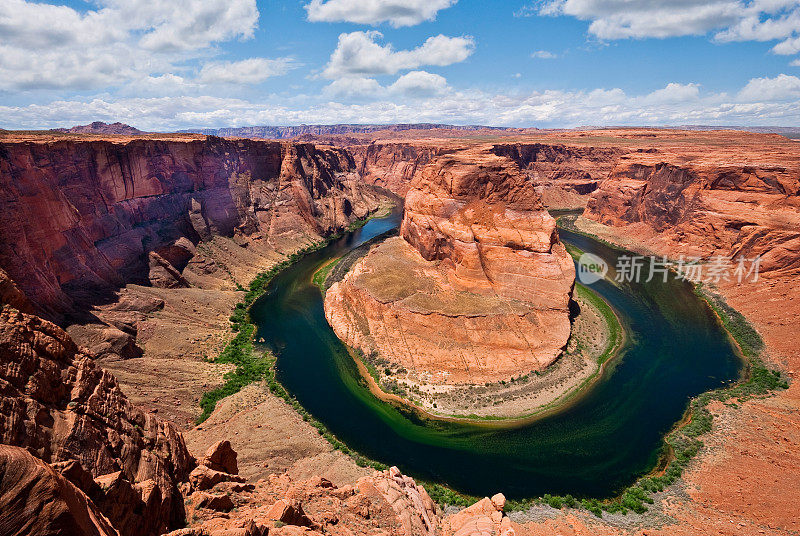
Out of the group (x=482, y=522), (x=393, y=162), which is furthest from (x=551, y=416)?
(x=393, y=162)

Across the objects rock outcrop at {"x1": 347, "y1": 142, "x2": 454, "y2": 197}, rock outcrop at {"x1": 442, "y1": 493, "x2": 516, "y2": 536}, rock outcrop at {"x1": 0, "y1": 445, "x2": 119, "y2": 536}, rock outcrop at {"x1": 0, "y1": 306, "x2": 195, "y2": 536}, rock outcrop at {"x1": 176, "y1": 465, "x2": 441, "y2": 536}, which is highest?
rock outcrop at {"x1": 347, "y1": 142, "x2": 454, "y2": 197}

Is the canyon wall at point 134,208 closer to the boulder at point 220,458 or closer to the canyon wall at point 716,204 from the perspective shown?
the boulder at point 220,458

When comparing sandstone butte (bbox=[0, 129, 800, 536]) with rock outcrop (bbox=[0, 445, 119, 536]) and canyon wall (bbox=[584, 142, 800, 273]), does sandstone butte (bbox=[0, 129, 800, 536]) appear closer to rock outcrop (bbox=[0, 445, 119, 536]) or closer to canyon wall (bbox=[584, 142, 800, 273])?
rock outcrop (bbox=[0, 445, 119, 536])

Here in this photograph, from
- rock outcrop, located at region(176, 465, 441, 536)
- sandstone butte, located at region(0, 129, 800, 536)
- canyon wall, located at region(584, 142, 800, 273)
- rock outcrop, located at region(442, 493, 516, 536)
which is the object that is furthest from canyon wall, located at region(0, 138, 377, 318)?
canyon wall, located at region(584, 142, 800, 273)

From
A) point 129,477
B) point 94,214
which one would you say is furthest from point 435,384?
point 94,214

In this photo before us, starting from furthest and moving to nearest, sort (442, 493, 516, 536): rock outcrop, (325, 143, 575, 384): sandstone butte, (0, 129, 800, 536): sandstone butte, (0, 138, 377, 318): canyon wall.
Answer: (325, 143, 575, 384): sandstone butte → (0, 138, 377, 318): canyon wall → (442, 493, 516, 536): rock outcrop → (0, 129, 800, 536): sandstone butte

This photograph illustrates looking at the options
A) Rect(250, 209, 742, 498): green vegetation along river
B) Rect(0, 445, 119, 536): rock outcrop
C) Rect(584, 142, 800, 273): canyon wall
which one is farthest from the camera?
Rect(584, 142, 800, 273): canyon wall

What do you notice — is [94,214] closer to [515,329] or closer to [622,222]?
[515,329]

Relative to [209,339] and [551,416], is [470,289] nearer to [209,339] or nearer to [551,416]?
[551,416]
